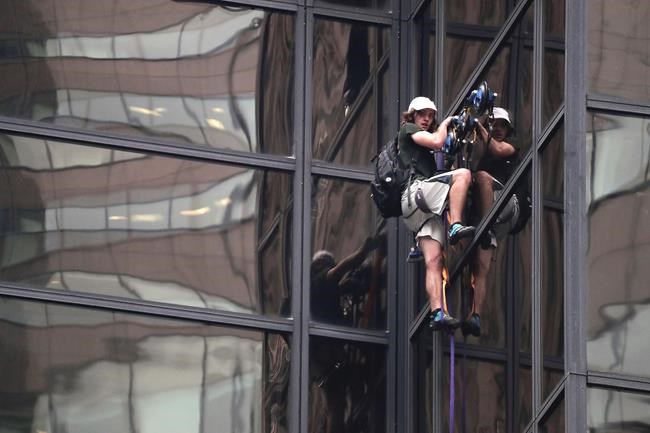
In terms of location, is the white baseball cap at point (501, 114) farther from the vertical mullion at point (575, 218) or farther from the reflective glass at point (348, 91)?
the reflective glass at point (348, 91)

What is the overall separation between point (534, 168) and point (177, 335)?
4.19 meters

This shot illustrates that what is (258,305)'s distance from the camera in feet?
68.4

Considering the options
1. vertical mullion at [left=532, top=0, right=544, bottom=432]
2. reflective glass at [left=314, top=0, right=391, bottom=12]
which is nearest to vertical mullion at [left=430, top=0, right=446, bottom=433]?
reflective glass at [left=314, top=0, right=391, bottom=12]

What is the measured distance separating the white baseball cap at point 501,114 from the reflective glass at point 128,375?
341cm

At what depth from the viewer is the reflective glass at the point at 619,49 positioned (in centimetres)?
1719

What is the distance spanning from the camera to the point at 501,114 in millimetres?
18609

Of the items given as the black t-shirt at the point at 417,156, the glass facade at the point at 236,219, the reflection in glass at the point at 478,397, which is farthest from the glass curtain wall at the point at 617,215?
the black t-shirt at the point at 417,156

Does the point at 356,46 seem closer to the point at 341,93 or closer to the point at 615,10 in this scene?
the point at 341,93

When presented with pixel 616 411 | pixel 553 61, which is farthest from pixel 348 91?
pixel 616 411

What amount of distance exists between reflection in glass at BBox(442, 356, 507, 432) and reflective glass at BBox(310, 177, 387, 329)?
1.87 metres

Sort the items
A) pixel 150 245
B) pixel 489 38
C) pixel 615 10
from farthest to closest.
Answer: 1. pixel 150 245
2. pixel 489 38
3. pixel 615 10

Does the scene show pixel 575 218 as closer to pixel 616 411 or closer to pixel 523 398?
pixel 616 411

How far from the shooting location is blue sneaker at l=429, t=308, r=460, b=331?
1891cm

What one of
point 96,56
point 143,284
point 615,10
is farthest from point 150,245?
point 615,10
